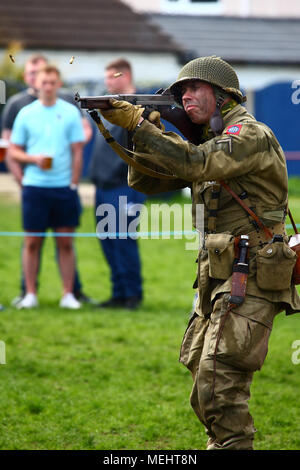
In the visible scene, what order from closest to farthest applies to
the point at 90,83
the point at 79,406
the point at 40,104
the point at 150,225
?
the point at 79,406
the point at 40,104
the point at 150,225
the point at 90,83

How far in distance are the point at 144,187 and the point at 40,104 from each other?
4.10 metres

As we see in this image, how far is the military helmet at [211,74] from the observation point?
4008mm

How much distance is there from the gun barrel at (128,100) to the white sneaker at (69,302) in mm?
4744

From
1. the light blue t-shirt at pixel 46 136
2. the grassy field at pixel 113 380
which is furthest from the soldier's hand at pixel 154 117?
the light blue t-shirt at pixel 46 136

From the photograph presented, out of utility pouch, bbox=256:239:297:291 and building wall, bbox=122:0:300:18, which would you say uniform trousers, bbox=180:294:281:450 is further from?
building wall, bbox=122:0:300:18

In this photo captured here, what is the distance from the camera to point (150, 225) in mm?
13711

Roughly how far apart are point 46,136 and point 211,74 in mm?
4463

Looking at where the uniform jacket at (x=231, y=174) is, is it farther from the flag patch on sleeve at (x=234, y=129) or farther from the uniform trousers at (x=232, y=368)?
the uniform trousers at (x=232, y=368)

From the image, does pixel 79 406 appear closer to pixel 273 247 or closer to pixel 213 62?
pixel 273 247

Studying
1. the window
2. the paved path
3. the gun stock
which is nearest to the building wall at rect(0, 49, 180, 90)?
the paved path

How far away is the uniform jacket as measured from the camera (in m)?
3.79

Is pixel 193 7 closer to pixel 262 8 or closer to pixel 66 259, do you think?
pixel 262 8

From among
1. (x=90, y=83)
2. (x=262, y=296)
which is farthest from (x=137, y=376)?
(x=90, y=83)

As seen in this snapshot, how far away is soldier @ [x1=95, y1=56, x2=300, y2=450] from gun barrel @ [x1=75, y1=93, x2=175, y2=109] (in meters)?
0.08
